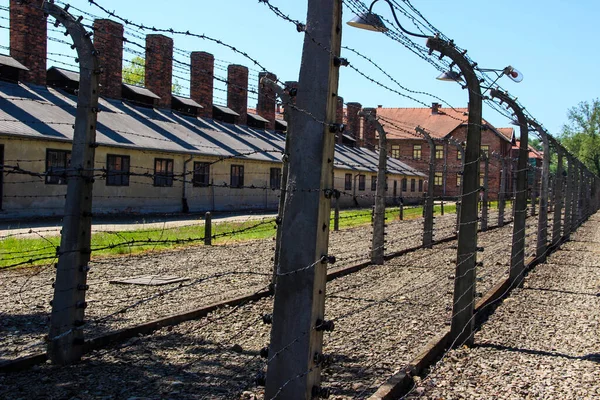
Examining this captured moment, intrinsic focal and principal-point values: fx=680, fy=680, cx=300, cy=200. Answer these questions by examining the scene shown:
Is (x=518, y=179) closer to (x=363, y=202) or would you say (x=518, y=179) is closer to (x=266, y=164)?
(x=266, y=164)

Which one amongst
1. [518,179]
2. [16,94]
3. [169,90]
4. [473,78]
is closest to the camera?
[473,78]

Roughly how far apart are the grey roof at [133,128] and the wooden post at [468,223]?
31.3ft

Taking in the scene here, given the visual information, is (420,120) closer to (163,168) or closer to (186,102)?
(186,102)

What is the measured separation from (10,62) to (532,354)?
23442 mm

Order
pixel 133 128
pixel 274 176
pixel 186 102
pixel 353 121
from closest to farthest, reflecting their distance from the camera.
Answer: pixel 133 128 → pixel 186 102 → pixel 274 176 → pixel 353 121

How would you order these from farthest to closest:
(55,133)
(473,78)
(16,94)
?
(16,94) → (55,133) → (473,78)

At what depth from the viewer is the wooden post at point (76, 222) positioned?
5.80 m

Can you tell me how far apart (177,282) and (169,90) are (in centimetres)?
2513

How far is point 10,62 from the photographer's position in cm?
2512

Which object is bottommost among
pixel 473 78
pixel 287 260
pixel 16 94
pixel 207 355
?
pixel 207 355

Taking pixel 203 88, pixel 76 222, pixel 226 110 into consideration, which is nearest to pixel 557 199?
pixel 76 222

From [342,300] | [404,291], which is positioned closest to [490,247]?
[404,291]

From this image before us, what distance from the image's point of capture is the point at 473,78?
24.4ft

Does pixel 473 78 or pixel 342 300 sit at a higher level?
pixel 473 78
